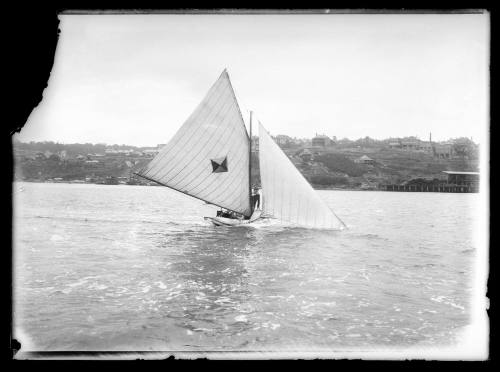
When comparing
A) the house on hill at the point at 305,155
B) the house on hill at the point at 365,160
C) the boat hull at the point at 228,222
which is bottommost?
the boat hull at the point at 228,222

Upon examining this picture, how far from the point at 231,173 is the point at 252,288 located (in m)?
7.08

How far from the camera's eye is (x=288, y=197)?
11.4m

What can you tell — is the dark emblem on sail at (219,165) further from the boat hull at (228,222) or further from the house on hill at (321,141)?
the house on hill at (321,141)

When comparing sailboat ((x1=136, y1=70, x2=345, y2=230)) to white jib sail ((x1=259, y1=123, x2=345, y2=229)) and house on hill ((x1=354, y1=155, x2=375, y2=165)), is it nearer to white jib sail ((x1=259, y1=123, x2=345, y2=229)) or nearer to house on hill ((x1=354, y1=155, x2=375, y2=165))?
white jib sail ((x1=259, y1=123, x2=345, y2=229))

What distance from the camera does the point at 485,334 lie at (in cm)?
350

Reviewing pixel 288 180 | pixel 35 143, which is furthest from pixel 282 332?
pixel 288 180

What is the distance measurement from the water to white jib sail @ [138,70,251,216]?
2.52 meters

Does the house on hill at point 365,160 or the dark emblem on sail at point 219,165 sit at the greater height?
the dark emblem on sail at point 219,165

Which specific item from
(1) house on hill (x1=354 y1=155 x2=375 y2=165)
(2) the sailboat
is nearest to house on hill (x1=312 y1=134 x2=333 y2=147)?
(1) house on hill (x1=354 y1=155 x2=375 y2=165)

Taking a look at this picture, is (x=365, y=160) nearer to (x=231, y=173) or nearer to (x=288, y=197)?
(x=288, y=197)

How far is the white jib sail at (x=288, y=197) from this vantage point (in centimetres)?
1059

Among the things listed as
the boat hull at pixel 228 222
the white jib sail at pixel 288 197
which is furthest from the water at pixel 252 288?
the boat hull at pixel 228 222

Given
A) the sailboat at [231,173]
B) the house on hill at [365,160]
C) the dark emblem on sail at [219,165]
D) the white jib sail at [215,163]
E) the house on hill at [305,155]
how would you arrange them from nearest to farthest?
the house on hill at [365,160]
the house on hill at [305,155]
the sailboat at [231,173]
the white jib sail at [215,163]
the dark emblem on sail at [219,165]
